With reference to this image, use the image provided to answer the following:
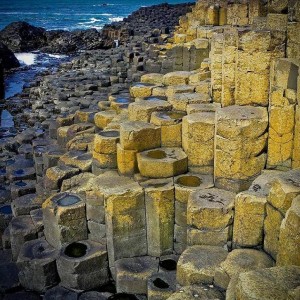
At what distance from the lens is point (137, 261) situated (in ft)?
24.2

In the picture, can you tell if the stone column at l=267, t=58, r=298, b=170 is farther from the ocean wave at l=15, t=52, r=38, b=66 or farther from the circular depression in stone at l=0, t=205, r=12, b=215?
the ocean wave at l=15, t=52, r=38, b=66

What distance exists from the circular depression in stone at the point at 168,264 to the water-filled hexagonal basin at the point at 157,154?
1.75m

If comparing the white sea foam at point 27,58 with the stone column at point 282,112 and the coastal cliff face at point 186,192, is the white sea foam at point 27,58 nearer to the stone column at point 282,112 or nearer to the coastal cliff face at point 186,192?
the coastal cliff face at point 186,192

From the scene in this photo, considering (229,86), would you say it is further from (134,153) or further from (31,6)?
(31,6)

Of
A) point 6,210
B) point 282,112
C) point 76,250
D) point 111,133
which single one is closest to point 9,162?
point 6,210

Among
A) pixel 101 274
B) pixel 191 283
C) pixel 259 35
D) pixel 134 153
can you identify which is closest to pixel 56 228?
pixel 101 274

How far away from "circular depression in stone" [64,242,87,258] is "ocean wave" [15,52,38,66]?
99.8ft

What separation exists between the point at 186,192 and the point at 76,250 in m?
2.13

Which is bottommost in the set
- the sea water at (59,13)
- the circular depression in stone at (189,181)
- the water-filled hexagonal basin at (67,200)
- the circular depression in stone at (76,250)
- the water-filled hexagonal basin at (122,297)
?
the water-filled hexagonal basin at (122,297)

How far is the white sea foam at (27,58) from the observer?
36.7 metres

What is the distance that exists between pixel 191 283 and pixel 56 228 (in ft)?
8.92

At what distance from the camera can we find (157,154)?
7.71 meters

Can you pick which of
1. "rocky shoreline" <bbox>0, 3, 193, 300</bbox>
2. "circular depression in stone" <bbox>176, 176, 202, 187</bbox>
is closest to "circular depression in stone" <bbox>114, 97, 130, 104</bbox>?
"rocky shoreline" <bbox>0, 3, 193, 300</bbox>

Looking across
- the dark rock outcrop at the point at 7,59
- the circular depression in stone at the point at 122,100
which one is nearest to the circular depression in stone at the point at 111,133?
the circular depression in stone at the point at 122,100
